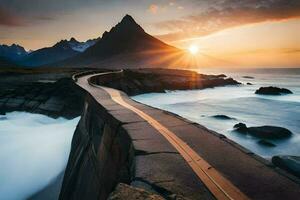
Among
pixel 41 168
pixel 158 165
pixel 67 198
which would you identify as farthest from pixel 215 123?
pixel 158 165

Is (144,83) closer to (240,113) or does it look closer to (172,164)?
A: (240,113)

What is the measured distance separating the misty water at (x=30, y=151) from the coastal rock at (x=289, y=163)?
9851 millimetres

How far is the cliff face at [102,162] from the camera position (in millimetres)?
5961

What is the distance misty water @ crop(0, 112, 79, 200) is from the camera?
1254 centimetres

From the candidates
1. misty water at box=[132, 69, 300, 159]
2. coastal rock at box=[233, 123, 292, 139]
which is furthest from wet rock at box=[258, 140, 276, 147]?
coastal rock at box=[233, 123, 292, 139]

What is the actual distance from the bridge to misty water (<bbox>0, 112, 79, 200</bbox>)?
4214 millimetres

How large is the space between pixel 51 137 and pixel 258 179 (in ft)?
54.9

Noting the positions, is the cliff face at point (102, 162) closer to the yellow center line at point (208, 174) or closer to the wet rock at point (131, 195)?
the yellow center line at point (208, 174)

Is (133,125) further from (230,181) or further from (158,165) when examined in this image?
(230,181)

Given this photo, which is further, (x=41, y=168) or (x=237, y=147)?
(x=41, y=168)

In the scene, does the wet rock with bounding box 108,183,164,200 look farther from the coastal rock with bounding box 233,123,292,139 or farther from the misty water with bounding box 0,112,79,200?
the coastal rock with bounding box 233,123,292,139

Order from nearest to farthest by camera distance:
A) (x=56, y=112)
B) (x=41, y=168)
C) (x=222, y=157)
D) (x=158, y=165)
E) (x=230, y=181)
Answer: (x=230, y=181), (x=158, y=165), (x=222, y=157), (x=41, y=168), (x=56, y=112)

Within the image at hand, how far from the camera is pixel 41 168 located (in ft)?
47.2

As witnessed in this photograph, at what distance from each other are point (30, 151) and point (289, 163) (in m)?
15.2
